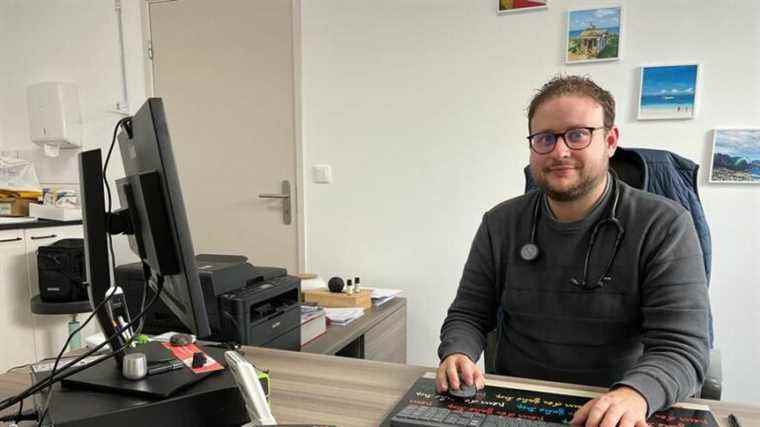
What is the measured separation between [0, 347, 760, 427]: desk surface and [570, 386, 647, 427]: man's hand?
0.41 feet

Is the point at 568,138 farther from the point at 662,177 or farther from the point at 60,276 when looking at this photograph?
the point at 60,276

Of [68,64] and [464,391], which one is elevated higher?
[68,64]

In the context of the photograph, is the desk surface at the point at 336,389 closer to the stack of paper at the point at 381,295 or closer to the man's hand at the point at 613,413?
the man's hand at the point at 613,413

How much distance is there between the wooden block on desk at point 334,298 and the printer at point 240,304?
0.48m

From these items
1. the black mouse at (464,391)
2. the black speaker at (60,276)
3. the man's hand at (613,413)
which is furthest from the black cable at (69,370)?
the black speaker at (60,276)

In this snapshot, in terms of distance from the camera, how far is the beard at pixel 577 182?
3.91ft

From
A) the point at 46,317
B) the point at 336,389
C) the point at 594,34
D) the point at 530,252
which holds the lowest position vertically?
the point at 46,317

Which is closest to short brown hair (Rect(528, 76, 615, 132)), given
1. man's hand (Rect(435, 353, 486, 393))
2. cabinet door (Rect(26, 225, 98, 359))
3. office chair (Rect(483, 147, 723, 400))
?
office chair (Rect(483, 147, 723, 400))

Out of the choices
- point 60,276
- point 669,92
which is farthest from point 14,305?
point 669,92

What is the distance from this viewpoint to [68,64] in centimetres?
323

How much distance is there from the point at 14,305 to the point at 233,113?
5.15 ft

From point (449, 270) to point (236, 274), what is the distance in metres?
1.32

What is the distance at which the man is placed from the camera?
109 cm

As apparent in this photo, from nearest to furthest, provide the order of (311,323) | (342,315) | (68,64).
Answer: (311,323)
(342,315)
(68,64)
